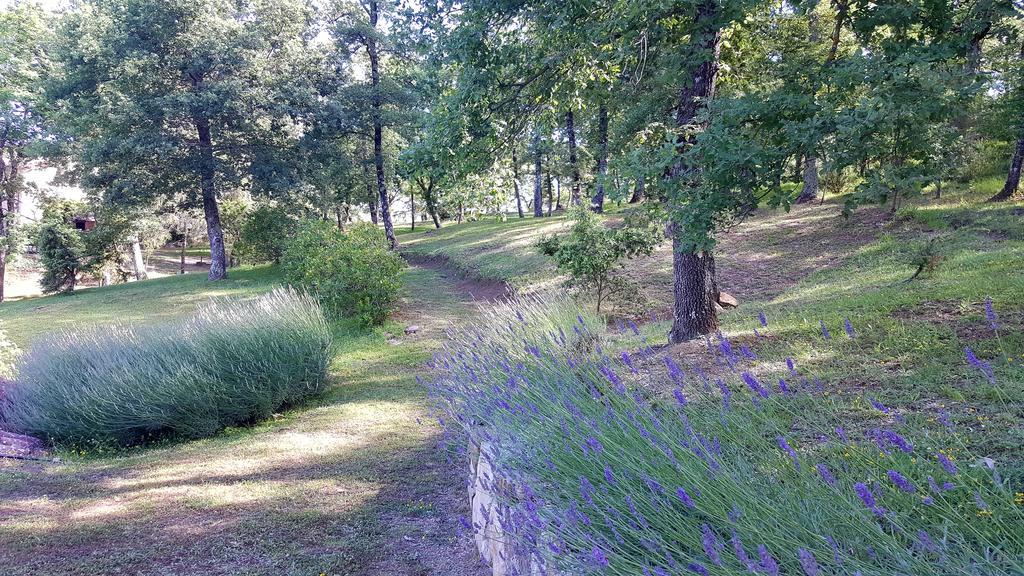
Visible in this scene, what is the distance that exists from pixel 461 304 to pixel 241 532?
10.8 metres

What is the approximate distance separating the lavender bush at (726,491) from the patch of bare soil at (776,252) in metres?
8.05

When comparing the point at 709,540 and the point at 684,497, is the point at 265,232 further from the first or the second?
the point at 709,540

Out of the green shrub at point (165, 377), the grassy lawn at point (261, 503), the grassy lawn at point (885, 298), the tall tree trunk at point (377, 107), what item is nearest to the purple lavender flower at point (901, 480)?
the grassy lawn at point (885, 298)

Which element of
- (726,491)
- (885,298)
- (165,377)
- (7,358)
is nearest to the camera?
(726,491)

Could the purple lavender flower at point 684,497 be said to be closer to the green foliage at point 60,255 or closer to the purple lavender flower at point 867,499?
the purple lavender flower at point 867,499

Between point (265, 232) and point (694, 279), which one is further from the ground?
point (265, 232)

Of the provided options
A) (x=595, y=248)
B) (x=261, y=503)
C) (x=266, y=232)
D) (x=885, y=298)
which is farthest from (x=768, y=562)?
(x=266, y=232)

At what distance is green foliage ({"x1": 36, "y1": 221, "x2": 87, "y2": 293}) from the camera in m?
25.3

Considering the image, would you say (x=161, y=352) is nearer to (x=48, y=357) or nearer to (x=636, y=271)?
(x=48, y=357)

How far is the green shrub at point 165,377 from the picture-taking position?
22.0 feet

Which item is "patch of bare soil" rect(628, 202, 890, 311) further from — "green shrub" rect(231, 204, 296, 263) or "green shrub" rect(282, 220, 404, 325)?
"green shrub" rect(231, 204, 296, 263)

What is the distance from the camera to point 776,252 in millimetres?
13617

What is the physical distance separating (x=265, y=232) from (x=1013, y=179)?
2353cm

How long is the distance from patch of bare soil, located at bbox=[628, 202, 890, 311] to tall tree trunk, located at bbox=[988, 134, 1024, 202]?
2.18 metres
